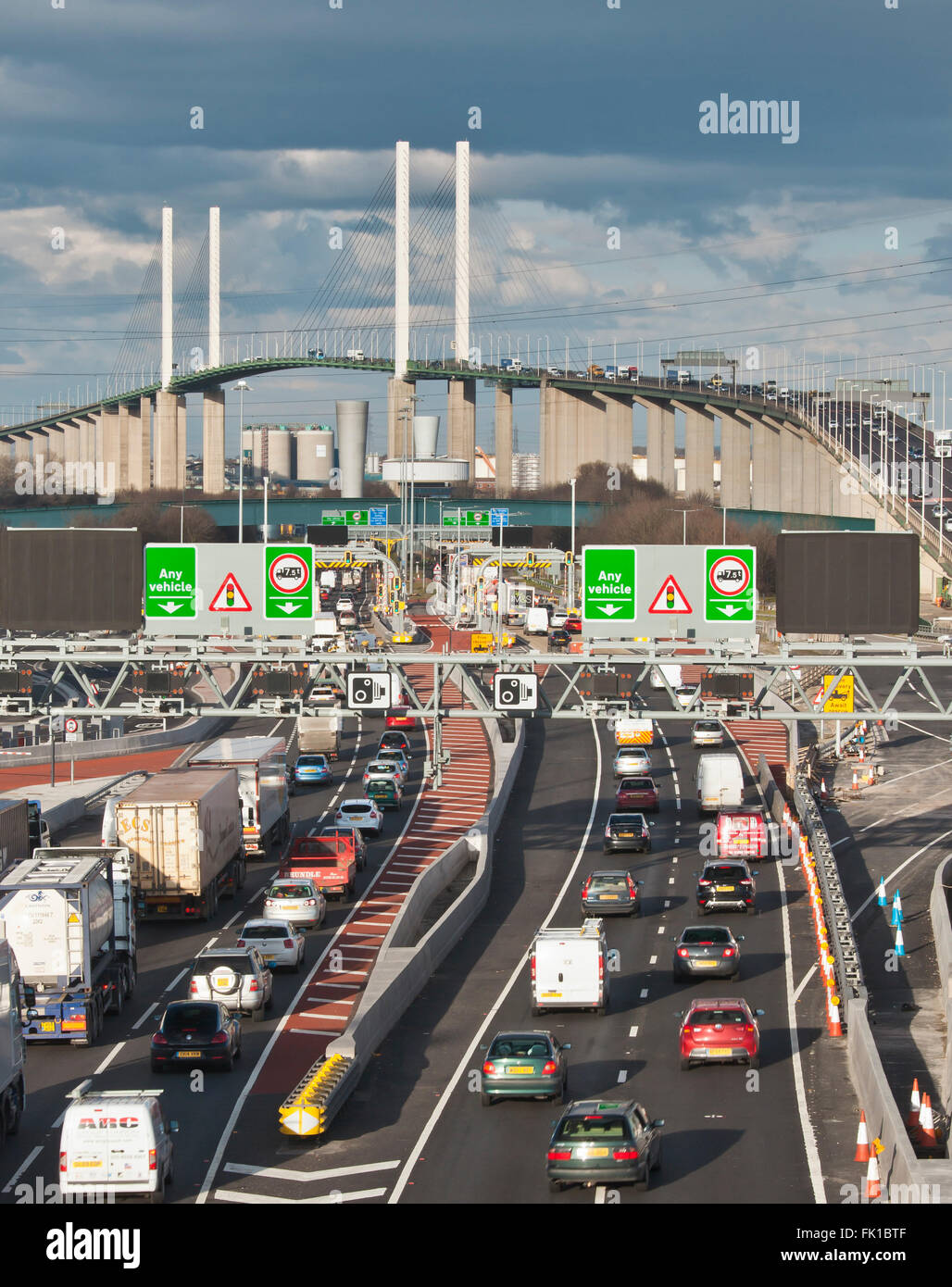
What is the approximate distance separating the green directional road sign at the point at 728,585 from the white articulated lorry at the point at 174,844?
13.8 metres

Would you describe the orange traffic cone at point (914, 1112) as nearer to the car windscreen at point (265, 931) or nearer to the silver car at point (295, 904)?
the car windscreen at point (265, 931)

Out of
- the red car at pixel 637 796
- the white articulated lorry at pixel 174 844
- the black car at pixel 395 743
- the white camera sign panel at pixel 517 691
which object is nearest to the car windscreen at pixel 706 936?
the white camera sign panel at pixel 517 691

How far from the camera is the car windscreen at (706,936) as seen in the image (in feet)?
128

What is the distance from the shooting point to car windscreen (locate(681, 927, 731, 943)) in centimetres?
3909

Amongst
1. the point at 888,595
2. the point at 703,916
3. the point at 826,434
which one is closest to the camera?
the point at 888,595

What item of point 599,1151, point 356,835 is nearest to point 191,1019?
point 599,1151

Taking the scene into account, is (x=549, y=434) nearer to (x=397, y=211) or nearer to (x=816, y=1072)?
(x=397, y=211)

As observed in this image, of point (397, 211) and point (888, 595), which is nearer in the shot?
point (888, 595)

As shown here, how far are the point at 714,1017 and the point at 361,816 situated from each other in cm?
2805

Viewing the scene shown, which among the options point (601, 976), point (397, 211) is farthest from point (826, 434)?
point (601, 976)

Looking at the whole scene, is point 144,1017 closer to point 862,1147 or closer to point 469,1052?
point 469,1052

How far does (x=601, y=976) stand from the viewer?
35938 mm

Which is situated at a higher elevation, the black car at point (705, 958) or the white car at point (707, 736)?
the white car at point (707, 736)

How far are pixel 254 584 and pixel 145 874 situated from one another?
8.17 metres
